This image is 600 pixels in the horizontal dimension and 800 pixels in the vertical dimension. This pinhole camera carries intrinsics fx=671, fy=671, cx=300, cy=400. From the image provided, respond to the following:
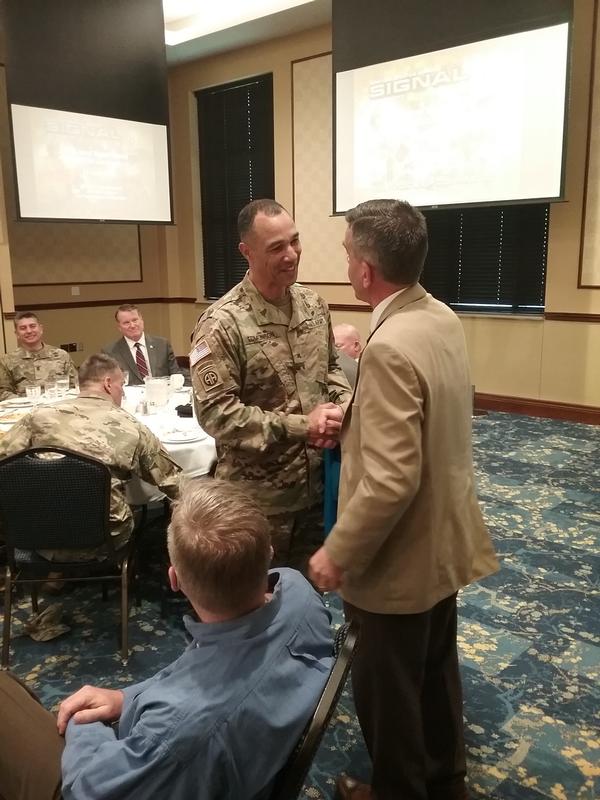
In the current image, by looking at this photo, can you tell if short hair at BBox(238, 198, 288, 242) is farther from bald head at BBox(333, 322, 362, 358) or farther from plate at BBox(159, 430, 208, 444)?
bald head at BBox(333, 322, 362, 358)

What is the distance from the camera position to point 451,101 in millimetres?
5562

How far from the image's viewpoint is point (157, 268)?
8773 millimetres

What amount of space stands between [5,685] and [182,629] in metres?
1.30

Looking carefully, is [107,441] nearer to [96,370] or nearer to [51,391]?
[96,370]

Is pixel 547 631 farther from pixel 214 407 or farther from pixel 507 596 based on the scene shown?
pixel 214 407

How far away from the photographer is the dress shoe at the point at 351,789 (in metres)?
1.73

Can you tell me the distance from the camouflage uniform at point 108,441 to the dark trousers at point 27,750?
1147 mm

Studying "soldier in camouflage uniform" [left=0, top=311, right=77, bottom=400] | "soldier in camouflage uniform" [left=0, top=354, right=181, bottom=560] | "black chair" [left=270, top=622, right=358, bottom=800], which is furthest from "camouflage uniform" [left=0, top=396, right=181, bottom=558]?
"soldier in camouflage uniform" [left=0, top=311, right=77, bottom=400]

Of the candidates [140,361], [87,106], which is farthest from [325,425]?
[87,106]

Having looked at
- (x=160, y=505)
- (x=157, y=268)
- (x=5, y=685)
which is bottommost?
(x=160, y=505)

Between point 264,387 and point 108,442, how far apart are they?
2.45 ft

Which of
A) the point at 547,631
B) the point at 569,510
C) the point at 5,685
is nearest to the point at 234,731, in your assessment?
the point at 5,685

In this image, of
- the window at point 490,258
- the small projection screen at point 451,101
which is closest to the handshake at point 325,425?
the small projection screen at point 451,101

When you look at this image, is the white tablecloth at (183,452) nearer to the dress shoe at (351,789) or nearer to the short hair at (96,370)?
the short hair at (96,370)
